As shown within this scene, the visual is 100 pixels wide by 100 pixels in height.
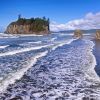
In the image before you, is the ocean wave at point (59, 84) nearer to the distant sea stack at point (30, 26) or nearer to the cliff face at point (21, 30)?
the distant sea stack at point (30, 26)

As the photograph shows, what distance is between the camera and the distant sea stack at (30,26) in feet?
541

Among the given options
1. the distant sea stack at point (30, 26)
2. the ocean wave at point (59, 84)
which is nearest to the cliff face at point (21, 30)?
the distant sea stack at point (30, 26)

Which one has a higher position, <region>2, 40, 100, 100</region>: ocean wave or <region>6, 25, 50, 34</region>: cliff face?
<region>2, 40, 100, 100</region>: ocean wave

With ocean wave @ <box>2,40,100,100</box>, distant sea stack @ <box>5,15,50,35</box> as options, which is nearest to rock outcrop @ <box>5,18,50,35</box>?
distant sea stack @ <box>5,15,50,35</box>

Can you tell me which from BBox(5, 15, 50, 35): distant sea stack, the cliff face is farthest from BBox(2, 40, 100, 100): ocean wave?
the cliff face

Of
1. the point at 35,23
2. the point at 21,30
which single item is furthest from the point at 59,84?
the point at 35,23

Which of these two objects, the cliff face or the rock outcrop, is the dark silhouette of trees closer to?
the rock outcrop

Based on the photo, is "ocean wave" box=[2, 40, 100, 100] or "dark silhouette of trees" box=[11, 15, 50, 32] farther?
"dark silhouette of trees" box=[11, 15, 50, 32]

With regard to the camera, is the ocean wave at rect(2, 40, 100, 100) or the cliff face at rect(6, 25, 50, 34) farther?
the cliff face at rect(6, 25, 50, 34)

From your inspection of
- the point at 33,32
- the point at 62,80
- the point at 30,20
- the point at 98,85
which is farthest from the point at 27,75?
the point at 30,20

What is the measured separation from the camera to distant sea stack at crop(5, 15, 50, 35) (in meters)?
165

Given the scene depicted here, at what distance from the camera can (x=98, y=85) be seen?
12773 millimetres

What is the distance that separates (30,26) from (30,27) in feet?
2.17

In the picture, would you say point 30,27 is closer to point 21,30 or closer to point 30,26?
point 30,26
